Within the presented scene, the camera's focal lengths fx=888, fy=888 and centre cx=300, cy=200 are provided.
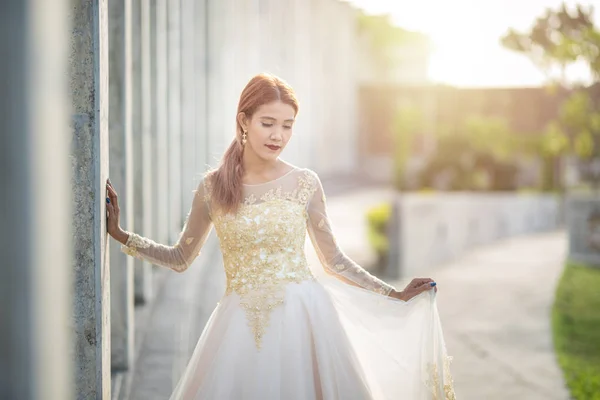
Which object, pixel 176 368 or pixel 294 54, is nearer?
pixel 176 368

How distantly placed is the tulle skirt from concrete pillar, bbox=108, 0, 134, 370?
64.5 inches

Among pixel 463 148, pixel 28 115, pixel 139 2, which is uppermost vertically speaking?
pixel 139 2

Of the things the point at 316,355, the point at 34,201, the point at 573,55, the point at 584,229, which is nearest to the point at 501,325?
the point at 316,355

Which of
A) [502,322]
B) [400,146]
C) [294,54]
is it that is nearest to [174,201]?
[502,322]

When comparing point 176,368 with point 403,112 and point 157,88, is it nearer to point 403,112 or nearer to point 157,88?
point 157,88

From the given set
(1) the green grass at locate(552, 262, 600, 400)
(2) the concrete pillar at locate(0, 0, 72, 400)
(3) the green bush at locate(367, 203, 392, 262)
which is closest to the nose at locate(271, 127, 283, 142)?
(2) the concrete pillar at locate(0, 0, 72, 400)

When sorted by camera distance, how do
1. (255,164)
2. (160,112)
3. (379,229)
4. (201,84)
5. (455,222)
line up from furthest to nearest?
(455,222) < (379,229) < (201,84) < (160,112) < (255,164)

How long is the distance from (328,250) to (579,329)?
619 cm

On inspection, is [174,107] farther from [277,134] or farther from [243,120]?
[277,134]

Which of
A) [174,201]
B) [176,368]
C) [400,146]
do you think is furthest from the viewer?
[400,146]

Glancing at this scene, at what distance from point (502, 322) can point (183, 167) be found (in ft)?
16.2

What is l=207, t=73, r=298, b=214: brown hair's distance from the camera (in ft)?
10.6

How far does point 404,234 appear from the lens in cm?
1555

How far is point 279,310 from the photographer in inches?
128
